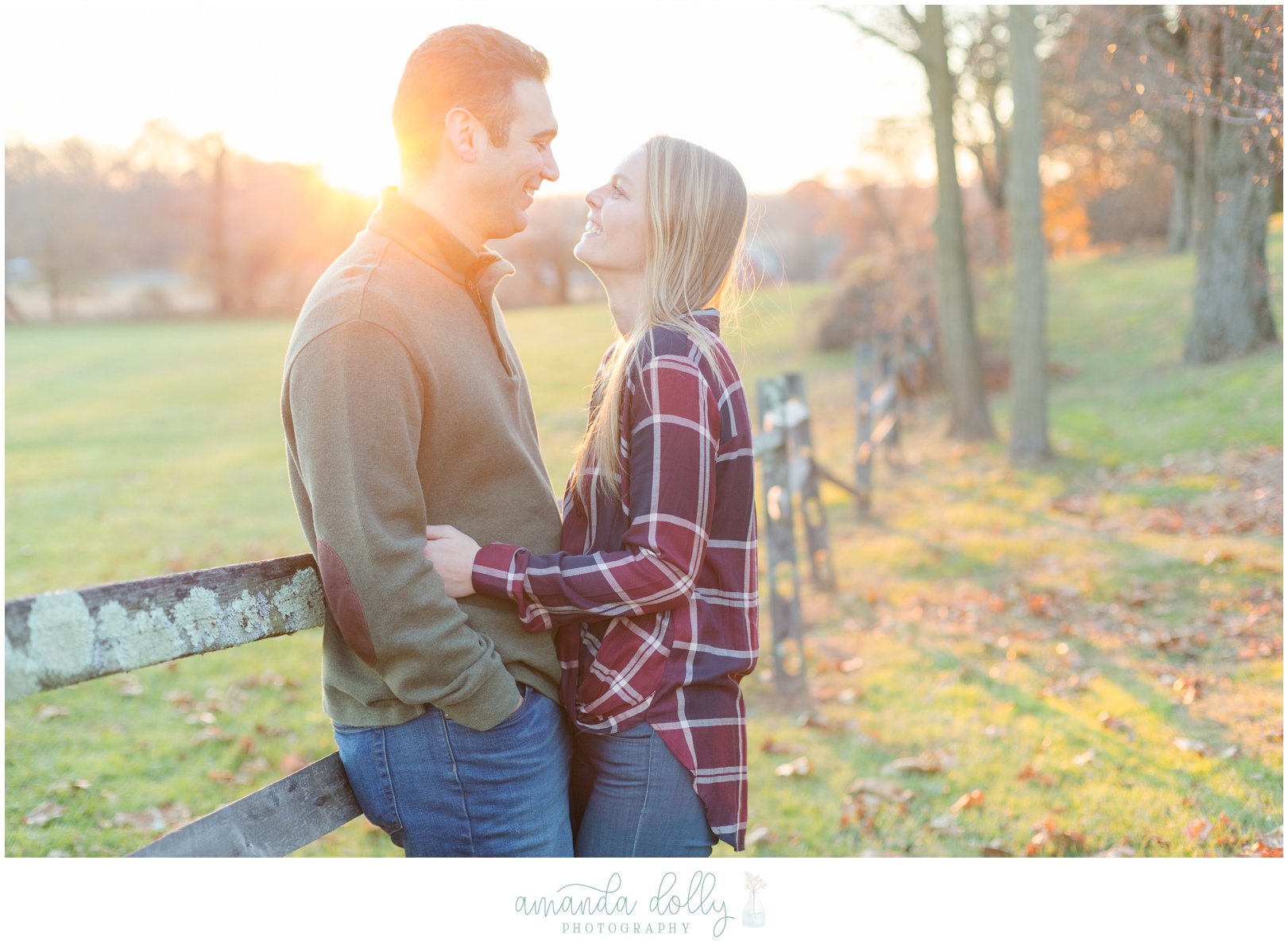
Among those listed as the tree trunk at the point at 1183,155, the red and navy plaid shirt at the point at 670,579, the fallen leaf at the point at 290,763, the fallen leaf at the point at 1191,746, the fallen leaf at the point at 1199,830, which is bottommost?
the fallen leaf at the point at 1191,746

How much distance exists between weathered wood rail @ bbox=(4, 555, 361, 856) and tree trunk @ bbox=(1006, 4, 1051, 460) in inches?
416

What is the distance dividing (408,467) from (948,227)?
11934 millimetres

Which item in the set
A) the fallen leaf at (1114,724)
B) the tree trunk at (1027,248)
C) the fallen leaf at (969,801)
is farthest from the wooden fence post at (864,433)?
the fallen leaf at (969,801)

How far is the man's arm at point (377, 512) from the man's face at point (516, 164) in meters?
0.52

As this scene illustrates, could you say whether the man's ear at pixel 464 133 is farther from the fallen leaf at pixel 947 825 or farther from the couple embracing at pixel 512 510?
the fallen leaf at pixel 947 825

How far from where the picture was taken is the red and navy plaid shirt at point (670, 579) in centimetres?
209

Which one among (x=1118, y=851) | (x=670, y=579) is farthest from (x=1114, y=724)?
(x=670, y=579)

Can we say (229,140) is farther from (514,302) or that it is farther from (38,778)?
(38,778)

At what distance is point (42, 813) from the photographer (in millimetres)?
4469

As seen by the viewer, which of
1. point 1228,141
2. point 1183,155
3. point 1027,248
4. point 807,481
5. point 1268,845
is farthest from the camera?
point 1183,155

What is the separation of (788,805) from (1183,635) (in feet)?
10.1

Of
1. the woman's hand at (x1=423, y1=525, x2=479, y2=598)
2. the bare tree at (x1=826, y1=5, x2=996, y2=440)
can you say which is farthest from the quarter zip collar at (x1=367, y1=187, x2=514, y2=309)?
the bare tree at (x1=826, y1=5, x2=996, y2=440)
